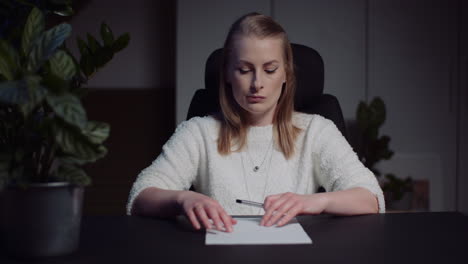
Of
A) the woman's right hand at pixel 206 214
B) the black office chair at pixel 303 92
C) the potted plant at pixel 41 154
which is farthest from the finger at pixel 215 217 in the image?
the black office chair at pixel 303 92

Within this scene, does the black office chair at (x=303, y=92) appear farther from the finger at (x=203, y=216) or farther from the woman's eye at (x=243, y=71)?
the finger at (x=203, y=216)

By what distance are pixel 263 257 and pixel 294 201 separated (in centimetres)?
28

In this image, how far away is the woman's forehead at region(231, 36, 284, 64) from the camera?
1422 millimetres

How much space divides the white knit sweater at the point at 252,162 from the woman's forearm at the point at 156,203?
253 millimetres

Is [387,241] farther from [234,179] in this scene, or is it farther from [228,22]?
[228,22]

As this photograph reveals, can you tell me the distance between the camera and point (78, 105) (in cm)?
67

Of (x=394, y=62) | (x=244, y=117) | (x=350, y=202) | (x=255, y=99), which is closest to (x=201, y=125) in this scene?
(x=244, y=117)

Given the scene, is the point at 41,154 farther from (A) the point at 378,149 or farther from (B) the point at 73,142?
(A) the point at 378,149

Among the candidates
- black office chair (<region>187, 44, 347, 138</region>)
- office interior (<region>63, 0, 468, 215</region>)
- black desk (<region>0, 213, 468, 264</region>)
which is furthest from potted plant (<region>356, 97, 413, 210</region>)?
black desk (<region>0, 213, 468, 264</region>)

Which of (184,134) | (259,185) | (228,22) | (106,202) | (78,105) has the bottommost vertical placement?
(106,202)

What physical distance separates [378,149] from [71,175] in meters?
2.75

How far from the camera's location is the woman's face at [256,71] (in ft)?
4.60

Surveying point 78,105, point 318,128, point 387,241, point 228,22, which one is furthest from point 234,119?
point 228,22

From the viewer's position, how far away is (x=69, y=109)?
659 millimetres
